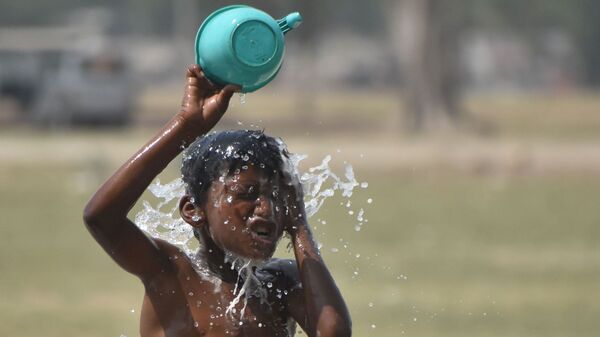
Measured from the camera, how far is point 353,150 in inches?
944

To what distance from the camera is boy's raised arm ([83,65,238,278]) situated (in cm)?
363

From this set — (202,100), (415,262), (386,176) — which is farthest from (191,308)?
(386,176)

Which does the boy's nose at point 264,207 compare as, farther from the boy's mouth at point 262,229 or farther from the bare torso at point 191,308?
the bare torso at point 191,308

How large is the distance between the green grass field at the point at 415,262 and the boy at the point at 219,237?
433cm

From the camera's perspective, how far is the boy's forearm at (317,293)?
12.5 ft

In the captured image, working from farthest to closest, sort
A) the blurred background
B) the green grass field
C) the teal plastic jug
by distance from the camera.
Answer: the blurred background < the green grass field < the teal plastic jug

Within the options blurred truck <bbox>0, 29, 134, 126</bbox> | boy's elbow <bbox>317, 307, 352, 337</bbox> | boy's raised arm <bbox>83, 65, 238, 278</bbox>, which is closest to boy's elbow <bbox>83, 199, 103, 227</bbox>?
boy's raised arm <bbox>83, 65, 238, 278</bbox>

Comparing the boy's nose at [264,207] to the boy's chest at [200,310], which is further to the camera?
the boy's chest at [200,310]

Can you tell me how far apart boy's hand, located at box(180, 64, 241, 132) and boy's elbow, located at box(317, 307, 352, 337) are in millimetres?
562

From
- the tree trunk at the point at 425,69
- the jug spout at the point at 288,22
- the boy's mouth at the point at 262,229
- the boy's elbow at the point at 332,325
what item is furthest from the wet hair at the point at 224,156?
the tree trunk at the point at 425,69

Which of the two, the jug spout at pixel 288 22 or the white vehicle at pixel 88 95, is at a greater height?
the white vehicle at pixel 88 95

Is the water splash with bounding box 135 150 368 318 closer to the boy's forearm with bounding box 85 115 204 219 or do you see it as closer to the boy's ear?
the boy's ear

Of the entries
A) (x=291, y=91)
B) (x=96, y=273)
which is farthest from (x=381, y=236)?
(x=291, y=91)

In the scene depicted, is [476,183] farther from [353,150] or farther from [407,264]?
[407,264]
